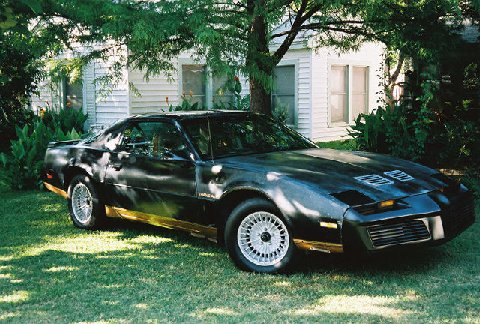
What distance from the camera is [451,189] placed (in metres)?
5.86

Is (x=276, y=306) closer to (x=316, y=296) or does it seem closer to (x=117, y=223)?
(x=316, y=296)

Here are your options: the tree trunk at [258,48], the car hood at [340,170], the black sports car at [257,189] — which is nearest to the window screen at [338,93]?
the tree trunk at [258,48]

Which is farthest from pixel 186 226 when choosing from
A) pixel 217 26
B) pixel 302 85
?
pixel 302 85

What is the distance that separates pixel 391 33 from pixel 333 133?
8.48 meters

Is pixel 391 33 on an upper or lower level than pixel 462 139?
upper

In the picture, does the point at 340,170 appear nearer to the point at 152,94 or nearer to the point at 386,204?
the point at 386,204

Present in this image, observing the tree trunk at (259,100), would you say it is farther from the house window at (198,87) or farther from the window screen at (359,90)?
the window screen at (359,90)

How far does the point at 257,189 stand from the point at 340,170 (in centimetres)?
77

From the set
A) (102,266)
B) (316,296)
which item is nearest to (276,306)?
(316,296)

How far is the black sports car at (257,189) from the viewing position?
522 centimetres

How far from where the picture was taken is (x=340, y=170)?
225 inches

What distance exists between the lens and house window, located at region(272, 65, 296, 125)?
1709 cm

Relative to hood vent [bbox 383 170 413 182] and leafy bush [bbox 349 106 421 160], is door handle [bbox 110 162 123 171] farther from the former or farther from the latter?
leafy bush [bbox 349 106 421 160]

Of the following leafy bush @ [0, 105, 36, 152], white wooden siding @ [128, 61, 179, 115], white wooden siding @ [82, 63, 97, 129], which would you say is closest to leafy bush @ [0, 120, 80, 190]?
white wooden siding @ [128, 61, 179, 115]
